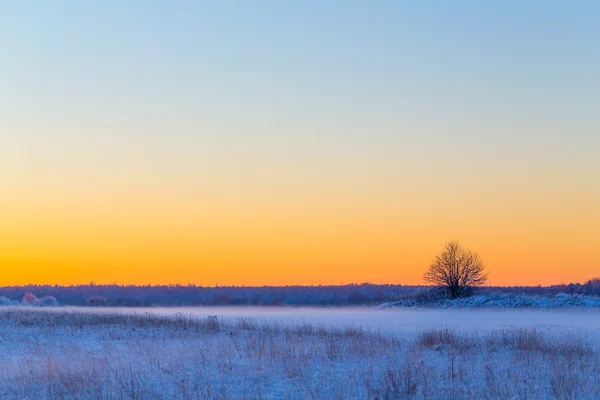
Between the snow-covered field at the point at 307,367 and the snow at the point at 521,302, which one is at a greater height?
the snow at the point at 521,302

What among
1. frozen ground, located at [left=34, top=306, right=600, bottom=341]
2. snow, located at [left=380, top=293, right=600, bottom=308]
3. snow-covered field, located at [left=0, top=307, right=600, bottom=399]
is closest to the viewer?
snow-covered field, located at [left=0, top=307, right=600, bottom=399]

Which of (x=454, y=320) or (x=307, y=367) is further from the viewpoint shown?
(x=454, y=320)

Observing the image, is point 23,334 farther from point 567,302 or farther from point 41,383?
point 567,302

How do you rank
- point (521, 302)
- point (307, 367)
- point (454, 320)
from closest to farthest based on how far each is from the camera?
point (307, 367)
point (454, 320)
point (521, 302)

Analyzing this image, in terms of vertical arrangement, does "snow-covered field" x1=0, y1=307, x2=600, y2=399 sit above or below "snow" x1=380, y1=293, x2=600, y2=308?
below

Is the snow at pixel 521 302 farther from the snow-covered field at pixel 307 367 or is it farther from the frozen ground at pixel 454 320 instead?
the snow-covered field at pixel 307 367

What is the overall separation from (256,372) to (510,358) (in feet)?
26.8

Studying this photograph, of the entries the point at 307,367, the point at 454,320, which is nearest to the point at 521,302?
the point at 454,320

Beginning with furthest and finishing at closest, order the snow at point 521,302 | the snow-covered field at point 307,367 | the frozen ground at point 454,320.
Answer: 1. the snow at point 521,302
2. the frozen ground at point 454,320
3. the snow-covered field at point 307,367

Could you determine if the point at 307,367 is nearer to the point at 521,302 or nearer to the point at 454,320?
the point at 454,320

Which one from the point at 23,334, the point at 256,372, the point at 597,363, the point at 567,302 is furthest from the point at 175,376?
the point at 567,302

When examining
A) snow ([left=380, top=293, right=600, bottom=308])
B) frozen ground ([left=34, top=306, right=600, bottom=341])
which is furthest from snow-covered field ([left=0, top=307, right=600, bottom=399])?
snow ([left=380, top=293, right=600, bottom=308])

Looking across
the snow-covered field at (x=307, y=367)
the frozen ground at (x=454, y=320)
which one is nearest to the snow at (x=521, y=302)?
the frozen ground at (x=454, y=320)

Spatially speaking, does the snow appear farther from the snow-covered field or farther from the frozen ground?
the snow-covered field
